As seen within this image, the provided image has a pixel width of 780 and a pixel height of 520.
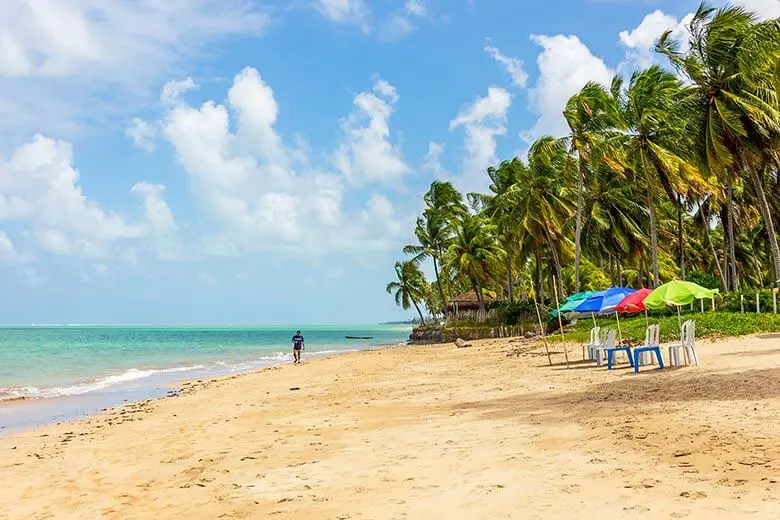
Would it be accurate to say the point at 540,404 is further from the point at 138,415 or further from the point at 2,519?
the point at 138,415

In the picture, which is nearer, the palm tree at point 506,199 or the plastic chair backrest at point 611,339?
the plastic chair backrest at point 611,339

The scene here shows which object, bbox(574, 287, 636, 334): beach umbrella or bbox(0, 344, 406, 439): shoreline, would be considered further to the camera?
bbox(574, 287, 636, 334): beach umbrella

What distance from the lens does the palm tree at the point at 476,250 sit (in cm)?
4869

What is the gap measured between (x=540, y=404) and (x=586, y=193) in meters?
30.1

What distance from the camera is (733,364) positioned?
43.0 feet

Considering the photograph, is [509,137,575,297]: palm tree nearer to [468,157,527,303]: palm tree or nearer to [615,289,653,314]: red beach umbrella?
[468,157,527,303]: palm tree

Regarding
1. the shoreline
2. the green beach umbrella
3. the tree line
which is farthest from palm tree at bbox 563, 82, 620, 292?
the shoreline

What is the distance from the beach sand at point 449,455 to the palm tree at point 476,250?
33.8 metres

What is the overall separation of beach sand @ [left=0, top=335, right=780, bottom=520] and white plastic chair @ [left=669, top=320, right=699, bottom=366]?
66 centimetres

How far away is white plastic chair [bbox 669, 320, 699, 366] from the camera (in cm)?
1346

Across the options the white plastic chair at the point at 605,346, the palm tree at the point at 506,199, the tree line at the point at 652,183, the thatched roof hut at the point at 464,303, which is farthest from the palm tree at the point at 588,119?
the thatched roof hut at the point at 464,303

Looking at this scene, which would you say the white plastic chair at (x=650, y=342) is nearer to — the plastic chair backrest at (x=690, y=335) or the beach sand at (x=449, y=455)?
the beach sand at (x=449, y=455)

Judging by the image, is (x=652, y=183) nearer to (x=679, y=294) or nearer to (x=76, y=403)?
(x=679, y=294)

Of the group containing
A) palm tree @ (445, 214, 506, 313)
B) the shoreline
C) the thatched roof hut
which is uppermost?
palm tree @ (445, 214, 506, 313)
